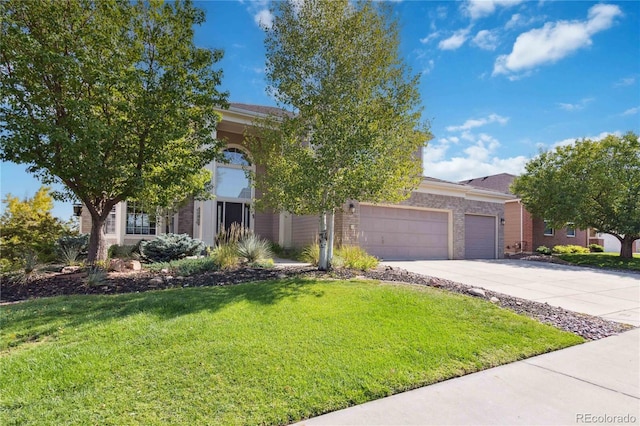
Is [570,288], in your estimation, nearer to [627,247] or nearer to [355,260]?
[355,260]

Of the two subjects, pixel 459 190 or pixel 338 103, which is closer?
pixel 338 103

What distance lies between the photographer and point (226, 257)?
344 inches

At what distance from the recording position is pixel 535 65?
30.1ft

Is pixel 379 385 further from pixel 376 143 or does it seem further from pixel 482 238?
pixel 482 238

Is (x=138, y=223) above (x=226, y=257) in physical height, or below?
above

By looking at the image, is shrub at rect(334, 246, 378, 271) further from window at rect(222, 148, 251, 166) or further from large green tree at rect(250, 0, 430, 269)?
window at rect(222, 148, 251, 166)

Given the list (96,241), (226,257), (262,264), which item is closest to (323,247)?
(262,264)

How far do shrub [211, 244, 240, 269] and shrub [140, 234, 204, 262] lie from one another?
7.13 ft

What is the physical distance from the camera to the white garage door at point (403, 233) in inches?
564

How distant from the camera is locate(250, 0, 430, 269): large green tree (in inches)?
296

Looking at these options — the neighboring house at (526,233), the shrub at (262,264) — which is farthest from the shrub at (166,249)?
the neighboring house at (526,233)

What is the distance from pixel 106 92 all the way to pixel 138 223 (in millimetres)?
8160

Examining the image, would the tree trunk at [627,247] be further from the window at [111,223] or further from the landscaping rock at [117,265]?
the window at [111,223]
